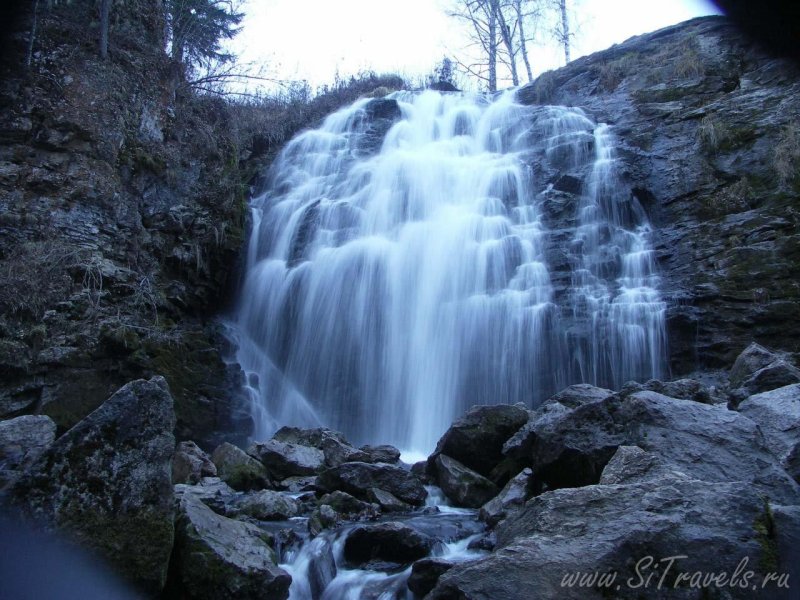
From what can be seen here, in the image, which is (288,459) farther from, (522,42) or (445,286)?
(522,42)

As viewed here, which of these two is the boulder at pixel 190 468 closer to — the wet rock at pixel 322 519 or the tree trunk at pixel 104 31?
the wet rock at pixel 322 519

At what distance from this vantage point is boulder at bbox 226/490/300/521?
5.46 metres

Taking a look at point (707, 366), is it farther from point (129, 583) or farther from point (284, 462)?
point (129, 583)

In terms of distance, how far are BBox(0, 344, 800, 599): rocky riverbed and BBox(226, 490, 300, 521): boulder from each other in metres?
0.01

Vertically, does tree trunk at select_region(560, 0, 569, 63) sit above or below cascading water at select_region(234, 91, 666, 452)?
above

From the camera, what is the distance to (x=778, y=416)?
4.71 metres

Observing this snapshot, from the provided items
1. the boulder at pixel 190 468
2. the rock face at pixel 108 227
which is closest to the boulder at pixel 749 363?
the boulder at pixel 190 468

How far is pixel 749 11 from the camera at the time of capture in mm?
2410

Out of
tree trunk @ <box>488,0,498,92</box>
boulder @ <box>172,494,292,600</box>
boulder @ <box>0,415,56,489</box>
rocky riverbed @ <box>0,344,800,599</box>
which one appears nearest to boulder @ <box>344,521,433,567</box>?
rocky riverbed @ <box>0,344,800,599</box>

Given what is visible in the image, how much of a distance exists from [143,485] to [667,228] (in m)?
11.2

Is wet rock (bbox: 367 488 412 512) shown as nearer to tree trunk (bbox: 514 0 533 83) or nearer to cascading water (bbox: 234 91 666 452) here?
cascading water (bbox: 234 91 666 452)

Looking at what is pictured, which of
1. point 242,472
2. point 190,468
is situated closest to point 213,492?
point 242,472

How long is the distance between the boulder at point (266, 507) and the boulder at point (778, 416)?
4323mm

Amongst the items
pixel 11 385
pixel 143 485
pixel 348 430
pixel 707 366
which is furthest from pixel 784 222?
pixel 11 385
